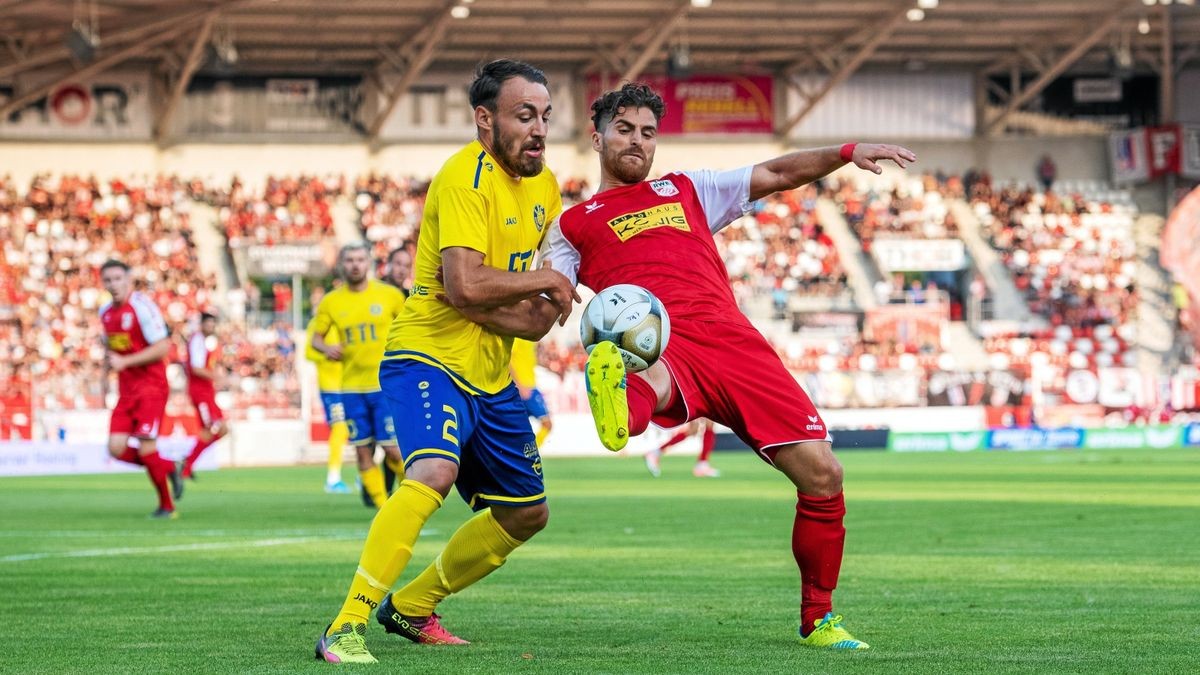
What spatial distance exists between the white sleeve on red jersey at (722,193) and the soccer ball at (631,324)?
695mm

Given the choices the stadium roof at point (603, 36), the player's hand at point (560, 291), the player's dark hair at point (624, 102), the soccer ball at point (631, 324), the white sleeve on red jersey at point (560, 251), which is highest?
the stadium roof at point (603, 36)

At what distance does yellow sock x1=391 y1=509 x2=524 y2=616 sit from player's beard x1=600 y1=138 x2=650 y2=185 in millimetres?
1492

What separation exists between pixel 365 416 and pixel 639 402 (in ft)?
32.0

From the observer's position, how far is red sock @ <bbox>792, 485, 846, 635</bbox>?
6637 mm

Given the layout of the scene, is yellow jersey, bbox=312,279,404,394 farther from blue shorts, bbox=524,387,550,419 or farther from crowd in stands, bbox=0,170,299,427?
crowd in stands, bbox=0,170,299,427

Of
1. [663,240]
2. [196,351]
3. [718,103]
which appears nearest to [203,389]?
[196,351]

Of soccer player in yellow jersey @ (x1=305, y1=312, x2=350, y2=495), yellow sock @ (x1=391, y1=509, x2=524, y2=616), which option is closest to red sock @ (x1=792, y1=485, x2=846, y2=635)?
yellow sock @ (x1=391, y1=509, x2=524, y2=616)

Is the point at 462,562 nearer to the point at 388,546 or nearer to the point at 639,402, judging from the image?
the point at 388,546

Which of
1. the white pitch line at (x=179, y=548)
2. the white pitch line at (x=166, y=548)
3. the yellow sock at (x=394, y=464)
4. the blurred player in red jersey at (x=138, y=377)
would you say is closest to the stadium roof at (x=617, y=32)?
→ the blurred player in red jersey at (x=138, y=377)

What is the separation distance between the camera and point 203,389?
2244cm

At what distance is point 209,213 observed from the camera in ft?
144

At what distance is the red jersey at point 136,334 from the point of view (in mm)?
15359

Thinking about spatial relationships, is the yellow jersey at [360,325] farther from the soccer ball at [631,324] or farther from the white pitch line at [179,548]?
the soccer ball at [631,324]

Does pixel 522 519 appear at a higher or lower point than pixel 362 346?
lower
